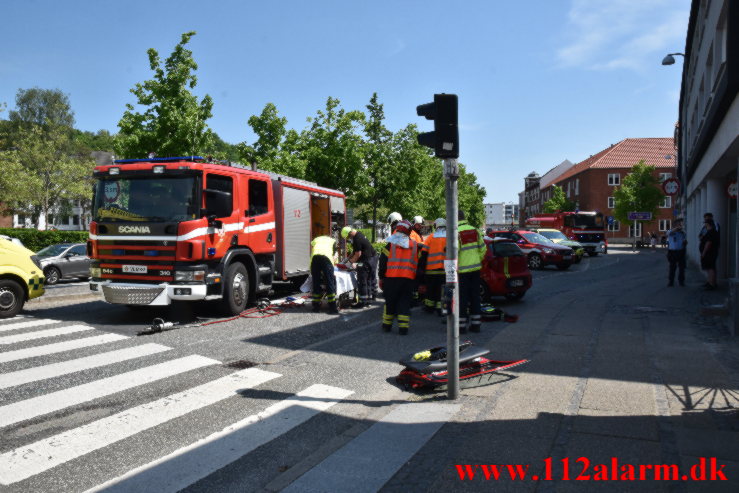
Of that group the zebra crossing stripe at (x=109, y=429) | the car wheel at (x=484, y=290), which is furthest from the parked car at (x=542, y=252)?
the zebra crossing stripe at (x=109, y=429)

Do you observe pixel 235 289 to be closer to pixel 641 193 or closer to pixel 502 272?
pixel 502 272

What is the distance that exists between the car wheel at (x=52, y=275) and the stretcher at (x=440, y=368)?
16204 millimetres

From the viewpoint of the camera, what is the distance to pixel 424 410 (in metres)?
5.04

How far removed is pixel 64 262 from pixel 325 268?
1253 centimetres

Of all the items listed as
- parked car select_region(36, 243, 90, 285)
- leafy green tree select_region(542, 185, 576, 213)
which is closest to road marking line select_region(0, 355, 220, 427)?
parked car select_region(36, 243, 90, 285)

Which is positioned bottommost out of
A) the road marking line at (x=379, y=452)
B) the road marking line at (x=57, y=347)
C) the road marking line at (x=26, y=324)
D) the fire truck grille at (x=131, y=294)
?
the road marking line at (x=379, y=452)

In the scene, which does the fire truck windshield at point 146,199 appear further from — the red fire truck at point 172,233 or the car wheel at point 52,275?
the car wheel at point 52,275

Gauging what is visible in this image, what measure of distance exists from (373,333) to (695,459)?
5.43 metres

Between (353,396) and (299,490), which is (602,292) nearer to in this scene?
(353,396)

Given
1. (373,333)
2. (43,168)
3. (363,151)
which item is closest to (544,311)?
(373,333)

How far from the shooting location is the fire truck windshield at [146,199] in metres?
9.45

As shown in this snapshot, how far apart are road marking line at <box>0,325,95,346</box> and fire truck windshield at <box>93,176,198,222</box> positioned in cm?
190

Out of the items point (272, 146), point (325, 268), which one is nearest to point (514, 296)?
point (325, 268)

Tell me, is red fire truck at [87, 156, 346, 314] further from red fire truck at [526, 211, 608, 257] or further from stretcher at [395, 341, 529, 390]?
red fire truck at [526, 211, 608, 257]
